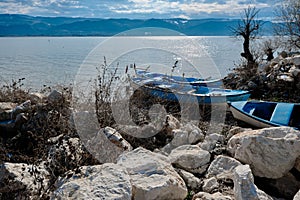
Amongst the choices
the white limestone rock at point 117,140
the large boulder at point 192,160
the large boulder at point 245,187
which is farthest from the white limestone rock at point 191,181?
the white limestone rock at point 117,140

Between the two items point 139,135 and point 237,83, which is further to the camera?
point 237,83

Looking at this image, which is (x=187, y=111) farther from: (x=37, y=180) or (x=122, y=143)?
(x=37, y=180)

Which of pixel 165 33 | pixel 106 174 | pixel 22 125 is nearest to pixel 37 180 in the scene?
pixel 106 174

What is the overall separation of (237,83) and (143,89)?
18.4 ft

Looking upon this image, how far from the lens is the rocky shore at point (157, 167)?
2.66 m

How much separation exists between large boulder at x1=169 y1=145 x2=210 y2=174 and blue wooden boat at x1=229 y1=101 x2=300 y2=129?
2247 mm

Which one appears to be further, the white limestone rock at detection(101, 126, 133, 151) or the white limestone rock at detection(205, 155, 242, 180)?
the white limestone rock at detection(101, 126, 133, 151)

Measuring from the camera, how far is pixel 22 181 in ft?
10.4

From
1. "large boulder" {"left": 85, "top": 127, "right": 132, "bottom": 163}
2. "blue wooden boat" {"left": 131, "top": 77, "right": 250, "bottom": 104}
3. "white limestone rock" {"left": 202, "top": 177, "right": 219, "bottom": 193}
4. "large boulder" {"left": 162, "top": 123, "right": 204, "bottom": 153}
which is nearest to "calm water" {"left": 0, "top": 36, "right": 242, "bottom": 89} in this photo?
"blue wooden boat" {"left": 131, "top": 77, "right": 250, "bottom": 104}

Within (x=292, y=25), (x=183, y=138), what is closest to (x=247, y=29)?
(x=292, y=25)

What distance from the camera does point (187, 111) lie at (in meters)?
6.71

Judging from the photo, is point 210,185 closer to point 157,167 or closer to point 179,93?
point 157,167

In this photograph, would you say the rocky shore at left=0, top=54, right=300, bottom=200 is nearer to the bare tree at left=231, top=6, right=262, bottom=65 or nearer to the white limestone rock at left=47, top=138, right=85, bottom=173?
the white limestone rock at left=47, top=138, right=85, bottom=173

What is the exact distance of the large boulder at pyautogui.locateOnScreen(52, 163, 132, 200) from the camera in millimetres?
2410
